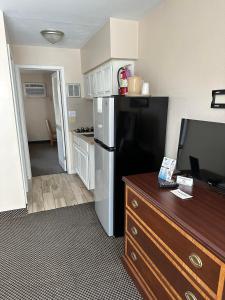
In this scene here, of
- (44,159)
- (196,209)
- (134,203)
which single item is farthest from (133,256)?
(44,159)

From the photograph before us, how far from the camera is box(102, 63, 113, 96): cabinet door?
107 inches

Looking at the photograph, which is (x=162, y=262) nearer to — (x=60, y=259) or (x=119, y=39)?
(x=60, y=259)

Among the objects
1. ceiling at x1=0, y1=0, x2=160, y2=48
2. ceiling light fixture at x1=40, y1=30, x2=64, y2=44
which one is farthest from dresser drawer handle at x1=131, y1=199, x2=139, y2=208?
ceiling light fixture at x1=40, y1=30, x2=64, y2=44

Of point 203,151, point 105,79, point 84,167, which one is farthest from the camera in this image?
point 84,167

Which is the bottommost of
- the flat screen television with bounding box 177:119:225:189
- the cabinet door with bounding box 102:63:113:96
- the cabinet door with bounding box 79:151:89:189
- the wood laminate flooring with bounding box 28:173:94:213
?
the wood laminate flooring with bounding box 28:173:94:213

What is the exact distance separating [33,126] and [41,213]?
5284 mm

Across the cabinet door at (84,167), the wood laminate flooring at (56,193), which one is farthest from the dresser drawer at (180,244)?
the wood laminate flooring at (56,193)

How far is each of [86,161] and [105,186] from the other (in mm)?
1077

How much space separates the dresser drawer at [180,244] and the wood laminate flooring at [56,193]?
1859mm

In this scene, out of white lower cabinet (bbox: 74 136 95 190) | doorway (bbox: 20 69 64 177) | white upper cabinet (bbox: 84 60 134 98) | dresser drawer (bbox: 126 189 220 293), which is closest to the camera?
dresser drawer (bbox: 126 189 220 293)

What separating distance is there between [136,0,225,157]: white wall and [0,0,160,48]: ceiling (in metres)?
0.30

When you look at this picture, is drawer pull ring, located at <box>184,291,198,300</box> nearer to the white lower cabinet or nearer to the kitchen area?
the kitchen area

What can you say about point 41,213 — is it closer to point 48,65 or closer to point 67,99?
point 67,99

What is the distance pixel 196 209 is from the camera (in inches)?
48.1
